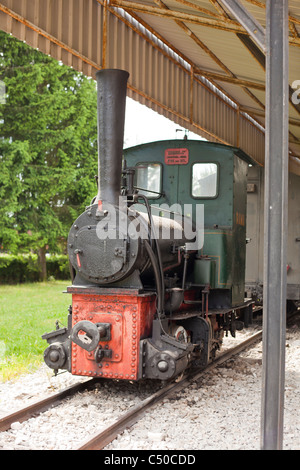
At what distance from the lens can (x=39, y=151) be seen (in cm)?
2188

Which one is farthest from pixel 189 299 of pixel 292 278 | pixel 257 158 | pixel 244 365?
pixel 257 158

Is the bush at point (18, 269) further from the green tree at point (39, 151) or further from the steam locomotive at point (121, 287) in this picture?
the steam locomotive at point (121, 287)

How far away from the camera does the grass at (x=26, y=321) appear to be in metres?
7.55

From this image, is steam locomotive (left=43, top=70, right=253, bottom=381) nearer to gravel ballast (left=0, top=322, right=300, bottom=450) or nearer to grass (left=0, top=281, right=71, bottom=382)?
gravel ballast (left=0, top=322, right=300, bottom=450)

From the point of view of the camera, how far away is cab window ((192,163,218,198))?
24.7ft

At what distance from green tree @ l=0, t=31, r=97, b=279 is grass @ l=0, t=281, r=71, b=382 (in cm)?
233

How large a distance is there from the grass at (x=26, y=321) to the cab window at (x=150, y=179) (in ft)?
9.65

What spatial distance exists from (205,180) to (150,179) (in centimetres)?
83

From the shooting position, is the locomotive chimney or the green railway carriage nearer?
the locomotive chimney
